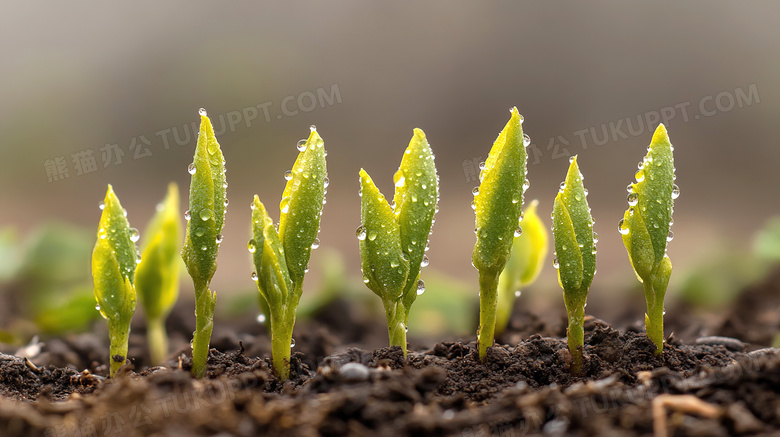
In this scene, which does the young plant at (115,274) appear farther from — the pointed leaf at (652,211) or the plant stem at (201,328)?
the pointed leaf at (652,211)

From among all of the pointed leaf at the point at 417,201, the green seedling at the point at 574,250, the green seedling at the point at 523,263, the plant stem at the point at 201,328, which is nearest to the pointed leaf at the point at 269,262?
the plant stem at the point at 201,328

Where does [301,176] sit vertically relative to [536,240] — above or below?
above

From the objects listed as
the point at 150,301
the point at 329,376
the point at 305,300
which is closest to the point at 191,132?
the point at 305,300

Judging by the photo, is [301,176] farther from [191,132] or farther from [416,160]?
[191,132]

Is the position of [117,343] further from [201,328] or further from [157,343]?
[157,343]

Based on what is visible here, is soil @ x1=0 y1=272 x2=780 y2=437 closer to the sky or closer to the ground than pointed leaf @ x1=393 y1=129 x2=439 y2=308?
closer to the ground

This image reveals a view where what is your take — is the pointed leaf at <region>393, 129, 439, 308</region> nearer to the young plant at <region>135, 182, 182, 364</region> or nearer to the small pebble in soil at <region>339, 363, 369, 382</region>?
the small pebble in soil at <region>339, 363, 369, 382</region>

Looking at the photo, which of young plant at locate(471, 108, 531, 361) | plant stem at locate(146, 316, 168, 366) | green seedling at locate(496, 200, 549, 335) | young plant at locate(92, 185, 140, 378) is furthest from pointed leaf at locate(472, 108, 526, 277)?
plant stem at locate(146, 316, 168, 366)
